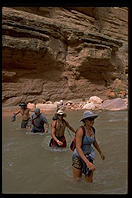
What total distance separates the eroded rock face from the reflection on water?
6223 mm

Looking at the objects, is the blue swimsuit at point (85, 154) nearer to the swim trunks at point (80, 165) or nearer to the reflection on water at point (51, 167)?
→ the swim trunks at point (80, 165)

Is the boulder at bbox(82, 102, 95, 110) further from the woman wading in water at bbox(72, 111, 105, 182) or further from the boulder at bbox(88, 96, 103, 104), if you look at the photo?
the woman wading in water at bbox(72, 111, 105, 182)

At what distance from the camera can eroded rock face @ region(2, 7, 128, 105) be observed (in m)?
12.0

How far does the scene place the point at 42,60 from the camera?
43.2 ft

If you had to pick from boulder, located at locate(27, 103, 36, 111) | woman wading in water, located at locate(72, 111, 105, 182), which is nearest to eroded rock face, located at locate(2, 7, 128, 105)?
boulder, located at locate(27, 103, 36, 111)

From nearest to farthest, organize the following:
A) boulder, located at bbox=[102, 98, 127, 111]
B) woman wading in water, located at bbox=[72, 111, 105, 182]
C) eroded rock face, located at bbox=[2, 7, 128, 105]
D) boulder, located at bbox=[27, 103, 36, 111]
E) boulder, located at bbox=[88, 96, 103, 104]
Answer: woman wading in water, located at bbox=[72, 111, 105, 182] < boulder, located at bbox=[27, 103, 36, 111] < eroded rock face, located at bbox=[2, 7, 128, 105] < boulder, located at bbox=[102, 98, 127, 111] < boulder, located at bbox=[88, 96, 103, 104]

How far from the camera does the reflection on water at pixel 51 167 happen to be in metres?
3.18

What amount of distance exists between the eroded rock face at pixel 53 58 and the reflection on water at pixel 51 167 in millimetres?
6223

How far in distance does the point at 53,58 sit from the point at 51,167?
32.7 feet

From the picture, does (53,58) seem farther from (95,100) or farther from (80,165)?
(80,165)

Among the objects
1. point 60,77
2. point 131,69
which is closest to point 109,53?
point 60,77

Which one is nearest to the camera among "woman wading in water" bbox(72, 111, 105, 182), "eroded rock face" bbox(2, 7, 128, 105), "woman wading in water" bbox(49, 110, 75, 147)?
"woman wading in water" bbox(72, 111, 105, 182)

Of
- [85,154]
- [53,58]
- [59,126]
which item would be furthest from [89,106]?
[85,154]

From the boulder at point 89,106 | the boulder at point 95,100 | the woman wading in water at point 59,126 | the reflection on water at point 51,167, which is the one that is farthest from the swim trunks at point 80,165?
the boulder at point 95,100
